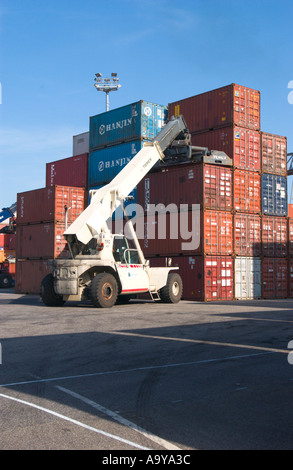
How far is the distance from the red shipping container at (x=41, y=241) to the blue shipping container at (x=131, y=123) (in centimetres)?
582

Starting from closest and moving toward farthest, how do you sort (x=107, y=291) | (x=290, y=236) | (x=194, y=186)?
(x=107, y=291) < (x=194, y=186) < (x=290, y=236)

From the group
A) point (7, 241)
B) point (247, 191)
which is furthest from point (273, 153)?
point (7, 241)

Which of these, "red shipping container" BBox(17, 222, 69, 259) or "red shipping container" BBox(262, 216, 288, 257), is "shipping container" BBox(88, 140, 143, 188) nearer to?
"red shipping container" BBox(17, 222, 69, 259)

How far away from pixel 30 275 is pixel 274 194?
14.4 metres

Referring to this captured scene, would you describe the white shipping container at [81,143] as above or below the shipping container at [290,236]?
above

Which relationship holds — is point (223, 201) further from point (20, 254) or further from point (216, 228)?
point (20, 254)

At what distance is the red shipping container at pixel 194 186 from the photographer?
934 inches

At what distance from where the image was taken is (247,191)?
25.3 meters

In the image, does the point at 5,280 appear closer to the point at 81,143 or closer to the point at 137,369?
the point at 81,143

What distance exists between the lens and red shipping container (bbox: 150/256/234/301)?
23.4 metres

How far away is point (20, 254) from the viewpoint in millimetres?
30812

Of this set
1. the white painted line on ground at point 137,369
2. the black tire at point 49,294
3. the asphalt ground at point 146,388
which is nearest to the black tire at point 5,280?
the black tire at point 49,294

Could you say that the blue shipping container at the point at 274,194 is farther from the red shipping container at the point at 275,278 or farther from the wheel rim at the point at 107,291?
the wheel rim at the point at 107,291
